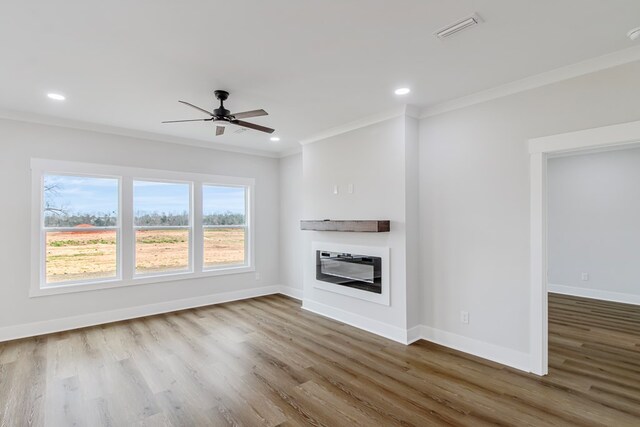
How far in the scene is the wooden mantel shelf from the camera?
13.3ft

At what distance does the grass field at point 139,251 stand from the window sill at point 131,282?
0.41ft

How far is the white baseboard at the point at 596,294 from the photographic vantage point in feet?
18.1

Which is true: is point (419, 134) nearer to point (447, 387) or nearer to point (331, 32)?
point (331, 32)

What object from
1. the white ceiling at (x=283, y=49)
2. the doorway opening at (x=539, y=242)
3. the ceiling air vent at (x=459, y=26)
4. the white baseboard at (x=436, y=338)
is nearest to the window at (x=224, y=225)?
the white baseboard at (x=436, y=338)

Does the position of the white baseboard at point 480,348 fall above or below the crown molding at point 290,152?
below

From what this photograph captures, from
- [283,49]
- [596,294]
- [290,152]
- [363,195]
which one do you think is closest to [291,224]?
[290,152]

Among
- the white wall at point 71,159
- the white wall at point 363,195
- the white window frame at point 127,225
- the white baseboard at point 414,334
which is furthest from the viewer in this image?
the white window frame at point 127,225

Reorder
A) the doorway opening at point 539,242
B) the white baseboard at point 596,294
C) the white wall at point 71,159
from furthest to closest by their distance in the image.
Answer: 1. the white baseboard at point 596,294
2. the white wall at point 71,159
3. the doorway opening at point 539,242

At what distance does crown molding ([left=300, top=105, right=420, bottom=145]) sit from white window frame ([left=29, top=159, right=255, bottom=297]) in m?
1.87

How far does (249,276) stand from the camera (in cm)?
630

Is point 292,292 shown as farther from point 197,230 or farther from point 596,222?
point 596,222

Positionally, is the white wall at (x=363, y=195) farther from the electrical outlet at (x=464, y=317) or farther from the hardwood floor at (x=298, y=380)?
the electrical outlet at (x=464, y=317)

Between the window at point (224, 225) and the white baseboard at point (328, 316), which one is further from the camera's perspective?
the window at point (224, 225)

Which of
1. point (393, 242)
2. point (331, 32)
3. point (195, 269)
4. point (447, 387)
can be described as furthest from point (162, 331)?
point (331, 32)
